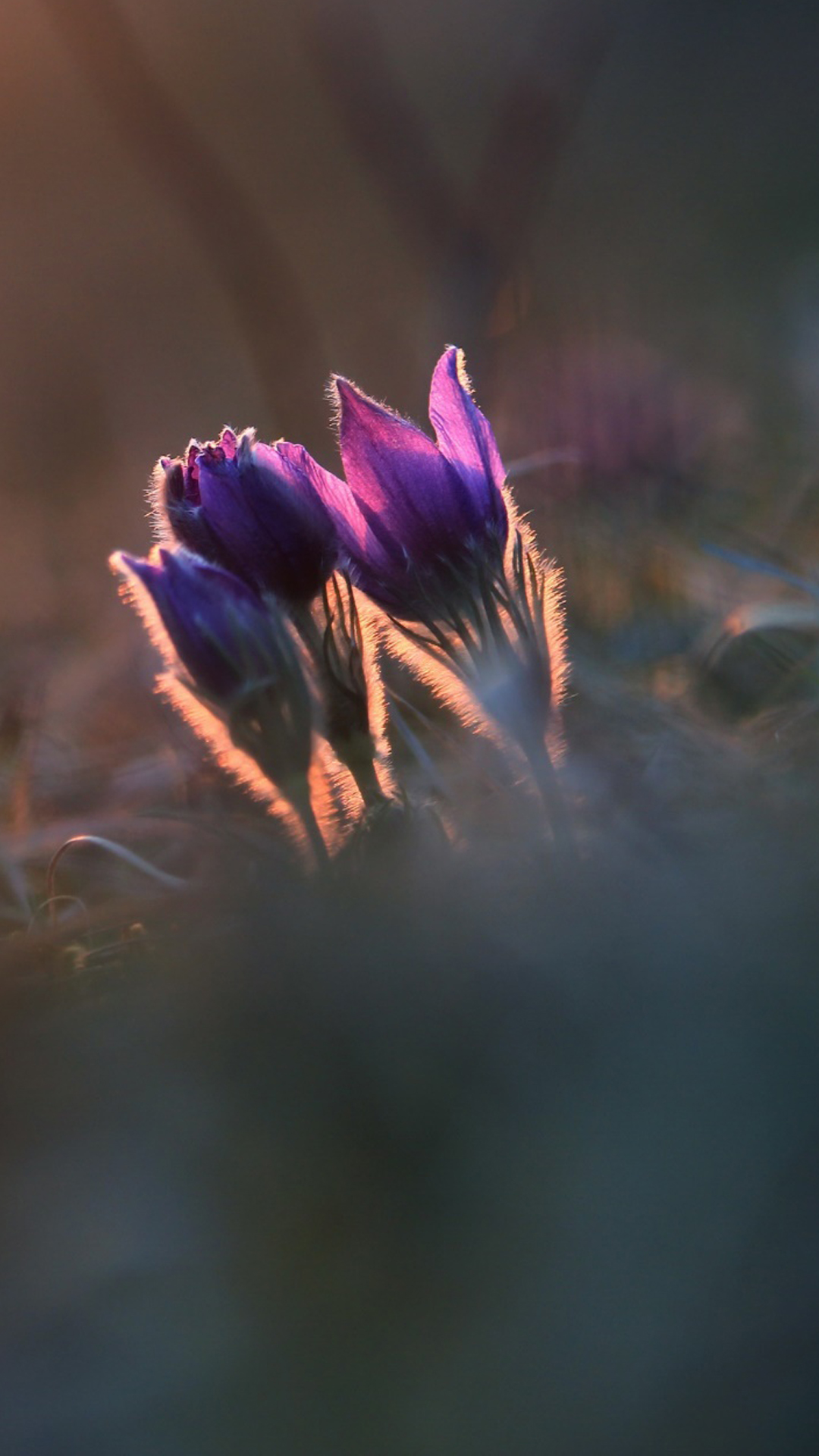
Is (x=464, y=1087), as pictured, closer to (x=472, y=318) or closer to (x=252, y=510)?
(x=252, y=510)

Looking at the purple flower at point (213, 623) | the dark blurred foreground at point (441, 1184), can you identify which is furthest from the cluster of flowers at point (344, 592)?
the dark blurred foreground at point (441, 1184)

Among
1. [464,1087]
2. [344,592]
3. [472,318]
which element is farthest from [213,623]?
[472,318]

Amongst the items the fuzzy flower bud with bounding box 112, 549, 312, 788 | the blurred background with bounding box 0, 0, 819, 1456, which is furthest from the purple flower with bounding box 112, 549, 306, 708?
the blurred background with bounding box 0, 0, 819, 1456

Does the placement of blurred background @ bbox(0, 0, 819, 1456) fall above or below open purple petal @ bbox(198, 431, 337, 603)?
below

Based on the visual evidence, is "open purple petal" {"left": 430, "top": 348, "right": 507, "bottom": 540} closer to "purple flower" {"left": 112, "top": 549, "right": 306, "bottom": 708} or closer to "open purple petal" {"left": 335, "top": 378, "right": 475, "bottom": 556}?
"open purple petal" {"left": 335, "top": 378, "right": 475, "bottom": 556}

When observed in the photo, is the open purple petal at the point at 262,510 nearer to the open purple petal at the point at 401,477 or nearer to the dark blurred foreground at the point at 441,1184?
the open purple petal at the point at 401,477

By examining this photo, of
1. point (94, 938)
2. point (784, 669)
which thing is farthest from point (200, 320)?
point (94, 938)
